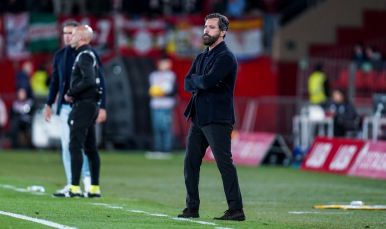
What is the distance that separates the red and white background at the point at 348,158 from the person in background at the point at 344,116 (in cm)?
166

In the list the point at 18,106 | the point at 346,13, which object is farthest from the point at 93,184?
the point at 346,13

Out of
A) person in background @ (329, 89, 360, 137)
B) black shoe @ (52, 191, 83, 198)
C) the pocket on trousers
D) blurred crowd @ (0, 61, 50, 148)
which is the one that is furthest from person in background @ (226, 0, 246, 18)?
the pocket on trousers

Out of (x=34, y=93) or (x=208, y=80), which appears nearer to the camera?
(x=208, y=80)

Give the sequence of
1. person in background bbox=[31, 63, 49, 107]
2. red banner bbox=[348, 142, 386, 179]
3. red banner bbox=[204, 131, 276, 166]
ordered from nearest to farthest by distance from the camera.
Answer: red banner bbox=[348, 142, 386, 179]
red banner bbox=[204, 131, 276, 166]
person in background bbox=[31, 63, 49, 107]

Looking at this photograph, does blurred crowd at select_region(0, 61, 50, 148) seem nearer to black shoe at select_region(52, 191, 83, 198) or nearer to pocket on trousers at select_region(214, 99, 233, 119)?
black shoe at select_region(52, 191, 83, 198)

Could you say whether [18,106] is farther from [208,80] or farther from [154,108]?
[208,80]

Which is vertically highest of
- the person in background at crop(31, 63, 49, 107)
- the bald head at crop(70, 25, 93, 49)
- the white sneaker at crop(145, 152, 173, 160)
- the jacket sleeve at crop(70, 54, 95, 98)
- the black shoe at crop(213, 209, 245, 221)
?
the bald head at crop(70, 25, 93, 49)

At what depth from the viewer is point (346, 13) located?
28.7m

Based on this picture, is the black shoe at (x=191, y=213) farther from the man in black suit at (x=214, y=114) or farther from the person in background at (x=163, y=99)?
the person in background at (x=163, y=99)

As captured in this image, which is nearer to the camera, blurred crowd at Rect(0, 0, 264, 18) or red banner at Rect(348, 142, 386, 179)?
red banner at Rect(348, 142, 386, 179)

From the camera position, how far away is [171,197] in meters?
11.9

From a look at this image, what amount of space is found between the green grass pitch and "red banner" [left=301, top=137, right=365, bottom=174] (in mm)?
470

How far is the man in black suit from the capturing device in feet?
28.0

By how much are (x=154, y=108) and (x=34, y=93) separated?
15.4 ft
